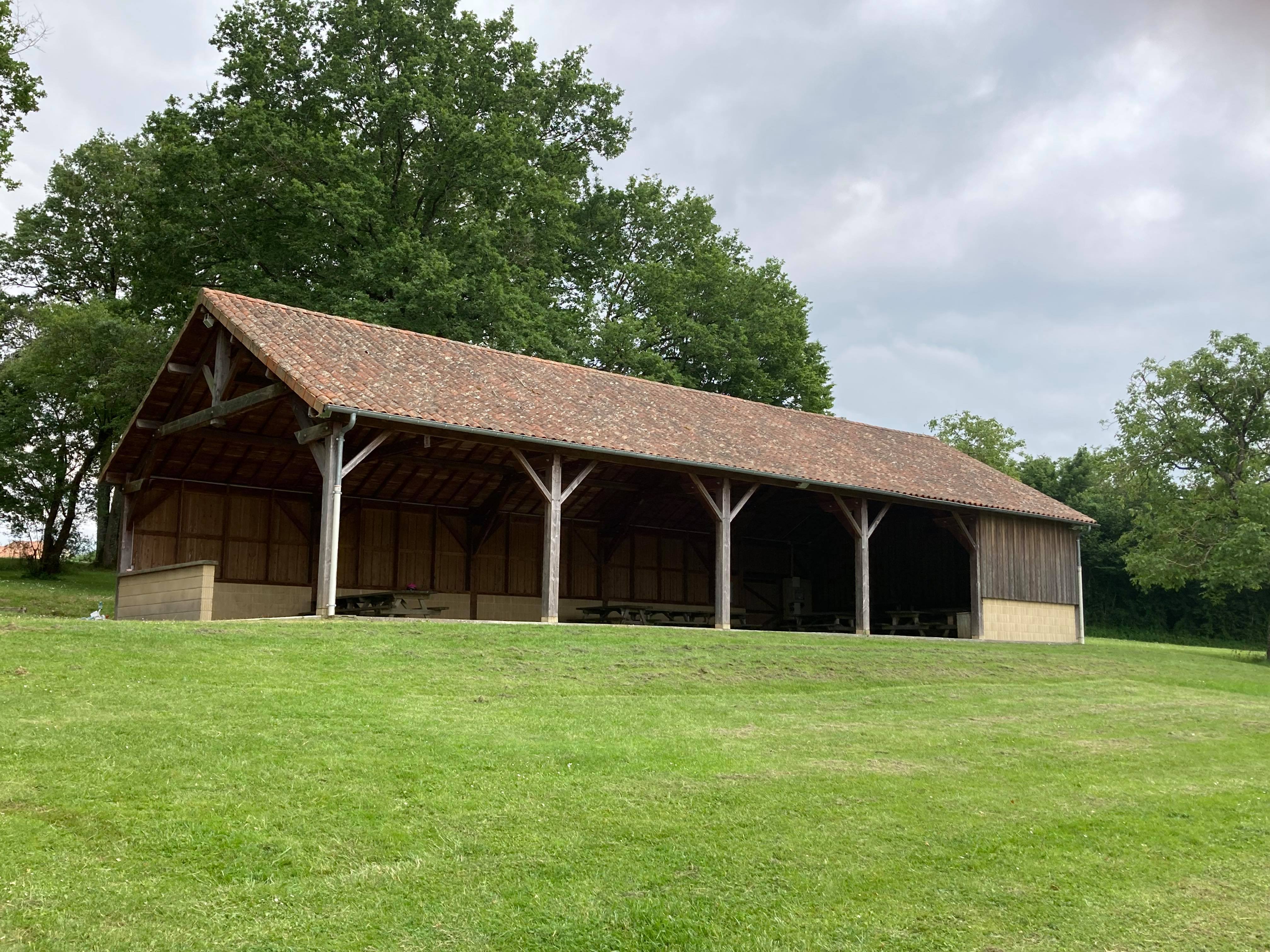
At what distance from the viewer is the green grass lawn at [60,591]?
2159 centimetres

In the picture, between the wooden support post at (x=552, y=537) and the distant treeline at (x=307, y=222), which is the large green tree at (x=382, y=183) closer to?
the distant treeline at (x=307, y=222)

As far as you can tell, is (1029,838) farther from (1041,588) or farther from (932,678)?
(1041,588)

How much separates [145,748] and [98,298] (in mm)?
26406

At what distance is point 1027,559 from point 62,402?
2510cm

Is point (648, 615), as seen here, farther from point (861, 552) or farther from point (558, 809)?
point (558, 809)

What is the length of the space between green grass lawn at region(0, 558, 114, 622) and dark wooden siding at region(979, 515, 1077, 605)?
17.5 meters

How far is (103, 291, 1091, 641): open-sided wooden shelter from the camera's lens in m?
16.9

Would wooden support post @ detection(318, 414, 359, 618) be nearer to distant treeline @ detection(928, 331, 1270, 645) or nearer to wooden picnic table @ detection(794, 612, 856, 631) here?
wooden picnic table @ detection(794, 612, 856, 631)

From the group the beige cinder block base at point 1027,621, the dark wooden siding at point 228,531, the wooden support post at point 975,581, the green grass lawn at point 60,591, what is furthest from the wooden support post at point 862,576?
the green grass lawn at point 60,591

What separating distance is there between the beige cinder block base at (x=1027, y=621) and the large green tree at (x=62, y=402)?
19.6 metres

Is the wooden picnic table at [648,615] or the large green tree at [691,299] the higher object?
the large green tree at [691,299]

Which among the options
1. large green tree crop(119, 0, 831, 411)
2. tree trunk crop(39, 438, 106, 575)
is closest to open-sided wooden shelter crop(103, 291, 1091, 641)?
large green tree crop(119, 0, 831, 411)

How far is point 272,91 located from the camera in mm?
30422

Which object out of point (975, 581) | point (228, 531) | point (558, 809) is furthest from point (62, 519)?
point (558, 809)
